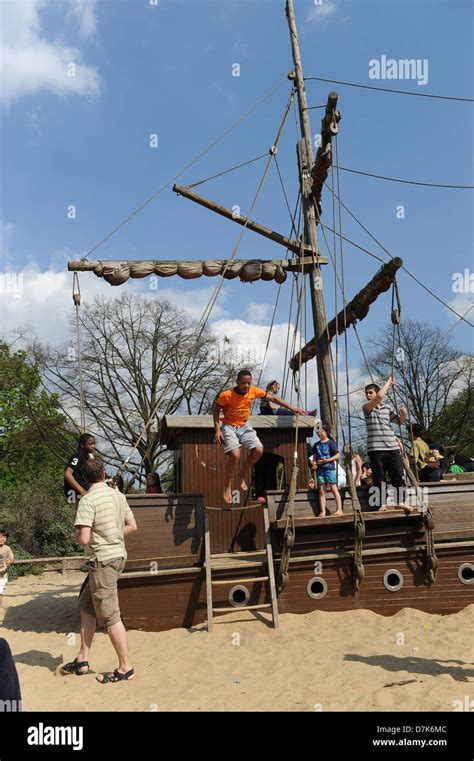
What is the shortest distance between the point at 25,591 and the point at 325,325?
8.40m

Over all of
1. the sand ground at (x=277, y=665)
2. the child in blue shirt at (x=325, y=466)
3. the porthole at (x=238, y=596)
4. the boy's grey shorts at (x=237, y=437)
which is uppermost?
the boy's grey shorts at (x=237, y=437)

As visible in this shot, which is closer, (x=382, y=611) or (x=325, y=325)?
(x=382, y=611)

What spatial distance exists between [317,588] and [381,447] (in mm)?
1858

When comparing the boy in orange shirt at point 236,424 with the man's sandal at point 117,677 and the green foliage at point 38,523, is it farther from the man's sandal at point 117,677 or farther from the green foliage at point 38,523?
the green foliage at point 38,523

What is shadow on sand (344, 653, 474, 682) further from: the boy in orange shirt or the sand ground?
the boy in orange shirt

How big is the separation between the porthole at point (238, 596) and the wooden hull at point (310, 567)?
5cm

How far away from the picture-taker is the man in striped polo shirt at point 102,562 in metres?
5.10

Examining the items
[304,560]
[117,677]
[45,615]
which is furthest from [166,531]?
[45,615]

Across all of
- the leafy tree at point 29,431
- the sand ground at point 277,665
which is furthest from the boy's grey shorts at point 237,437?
the leafy tree at point 29,431

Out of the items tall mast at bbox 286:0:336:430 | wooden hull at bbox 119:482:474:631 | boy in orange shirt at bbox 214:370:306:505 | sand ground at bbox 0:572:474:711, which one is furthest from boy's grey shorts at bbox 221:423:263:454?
tall mast at bbox 286:0:336:430

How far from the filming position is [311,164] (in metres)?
12.4
